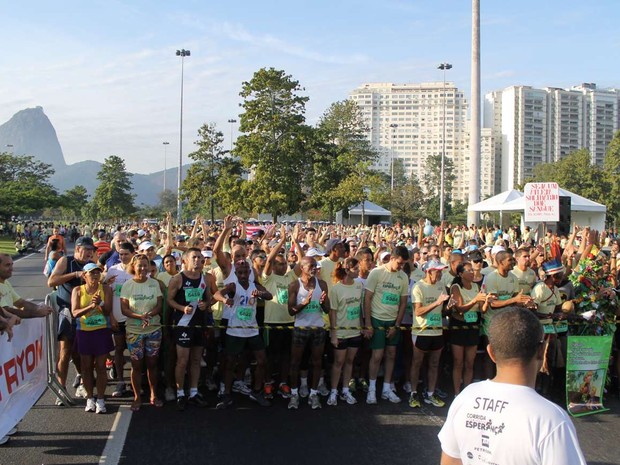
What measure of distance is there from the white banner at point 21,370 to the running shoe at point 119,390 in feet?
3.29

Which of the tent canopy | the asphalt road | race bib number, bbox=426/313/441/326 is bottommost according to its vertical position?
the asphalt road

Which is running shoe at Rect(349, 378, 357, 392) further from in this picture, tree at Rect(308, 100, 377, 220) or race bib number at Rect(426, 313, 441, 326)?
tree at Rect(308, 100, 377, 220)

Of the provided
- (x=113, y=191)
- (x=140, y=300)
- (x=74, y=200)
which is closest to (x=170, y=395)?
A: (x=140, y=300)

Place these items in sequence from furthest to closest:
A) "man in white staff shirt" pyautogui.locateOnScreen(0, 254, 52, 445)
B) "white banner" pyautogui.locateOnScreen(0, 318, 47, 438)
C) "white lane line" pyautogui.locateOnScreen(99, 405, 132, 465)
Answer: "man in white staff shirt" pyautogui.locateOnScreen(0, 254, 52, 445), "white lane line" pyautogui.locateOnScreen(99, 405, 132, 465), "white banner" pyautogui.locateOnScreen(0, 318, 47, 438)

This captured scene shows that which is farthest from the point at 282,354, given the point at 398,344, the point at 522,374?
the point at 522,374

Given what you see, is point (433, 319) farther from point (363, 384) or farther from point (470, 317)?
point (363, 384)

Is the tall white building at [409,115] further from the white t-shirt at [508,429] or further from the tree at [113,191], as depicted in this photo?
the white t-shirt at [508,429]

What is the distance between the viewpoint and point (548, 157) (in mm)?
145500

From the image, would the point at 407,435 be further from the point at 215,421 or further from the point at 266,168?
the point at 266,168

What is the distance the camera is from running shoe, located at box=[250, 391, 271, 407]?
7113 millimetres

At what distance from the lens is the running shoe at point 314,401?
23.1 feet

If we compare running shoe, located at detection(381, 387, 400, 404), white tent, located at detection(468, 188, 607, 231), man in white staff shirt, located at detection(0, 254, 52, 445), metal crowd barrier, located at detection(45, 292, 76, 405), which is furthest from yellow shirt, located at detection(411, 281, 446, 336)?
white tent, located at detection(468, 188, 607, 231)

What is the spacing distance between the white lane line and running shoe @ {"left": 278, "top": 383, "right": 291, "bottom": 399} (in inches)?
73.8

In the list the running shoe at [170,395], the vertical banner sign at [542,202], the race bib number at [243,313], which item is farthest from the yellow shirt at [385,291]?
the vertical banner sign at [542,202]
